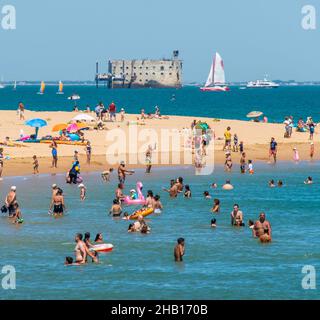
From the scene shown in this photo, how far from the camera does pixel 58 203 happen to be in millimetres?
40625

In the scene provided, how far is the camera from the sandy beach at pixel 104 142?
56.7 m

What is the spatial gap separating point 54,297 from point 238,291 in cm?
578

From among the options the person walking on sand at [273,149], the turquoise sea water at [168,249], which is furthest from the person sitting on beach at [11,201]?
the person walking on sand at [273,149]

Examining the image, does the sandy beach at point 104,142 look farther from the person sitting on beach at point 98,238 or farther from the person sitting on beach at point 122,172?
the person sitting on beach at point 98,238

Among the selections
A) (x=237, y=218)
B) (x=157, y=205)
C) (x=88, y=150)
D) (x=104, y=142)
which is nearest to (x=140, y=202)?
(x=157, y=205)

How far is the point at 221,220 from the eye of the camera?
4084 cm

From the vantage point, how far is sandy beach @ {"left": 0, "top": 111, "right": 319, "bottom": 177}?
186ft

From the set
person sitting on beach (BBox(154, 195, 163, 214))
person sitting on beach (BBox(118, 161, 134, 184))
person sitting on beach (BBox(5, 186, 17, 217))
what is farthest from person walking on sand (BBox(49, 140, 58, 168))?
person sitting on beach (BBox(5, 186, 17, 217))

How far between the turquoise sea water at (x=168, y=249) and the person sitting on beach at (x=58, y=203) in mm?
572

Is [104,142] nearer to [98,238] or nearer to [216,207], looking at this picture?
[216,207]

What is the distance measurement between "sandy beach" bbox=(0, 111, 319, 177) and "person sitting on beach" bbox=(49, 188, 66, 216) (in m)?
12.1
